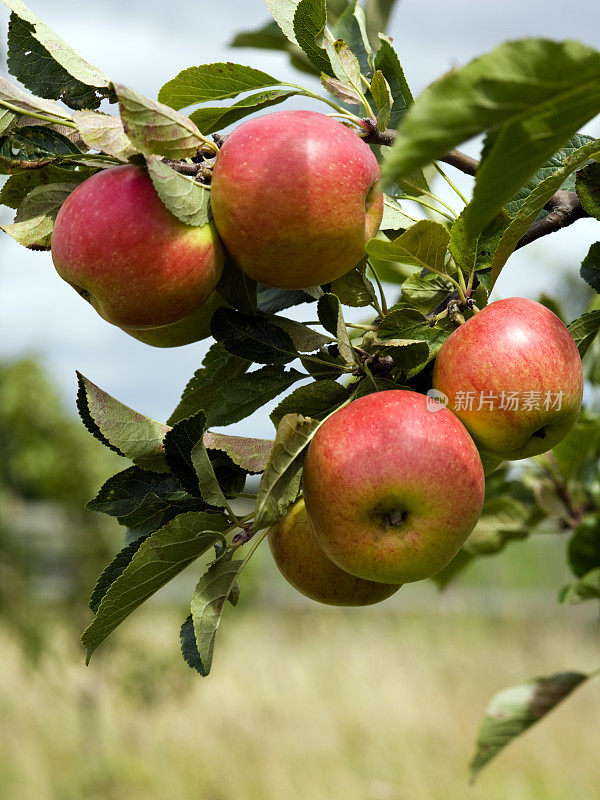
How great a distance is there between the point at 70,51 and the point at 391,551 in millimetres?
417

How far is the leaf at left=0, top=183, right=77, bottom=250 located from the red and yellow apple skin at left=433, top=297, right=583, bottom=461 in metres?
0.29

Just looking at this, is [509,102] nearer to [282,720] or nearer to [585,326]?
[585,326]

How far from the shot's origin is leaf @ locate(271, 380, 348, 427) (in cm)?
56

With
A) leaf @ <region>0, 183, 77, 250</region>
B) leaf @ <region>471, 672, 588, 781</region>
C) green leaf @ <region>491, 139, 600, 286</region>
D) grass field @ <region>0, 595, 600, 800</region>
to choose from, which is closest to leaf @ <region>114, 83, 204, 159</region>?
leaf @ <region>0, 183, 77, 250</region>

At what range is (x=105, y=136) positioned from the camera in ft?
1.65

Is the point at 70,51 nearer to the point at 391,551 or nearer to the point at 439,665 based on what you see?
the point at 391,551

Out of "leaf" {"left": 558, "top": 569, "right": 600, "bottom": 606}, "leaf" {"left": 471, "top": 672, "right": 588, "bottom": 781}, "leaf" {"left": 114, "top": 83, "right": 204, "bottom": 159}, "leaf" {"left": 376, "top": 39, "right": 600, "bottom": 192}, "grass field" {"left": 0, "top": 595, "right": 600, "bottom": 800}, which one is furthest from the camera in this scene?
"grass field" {"left": 0, "top": 595, "right": 600, "bottom": 800}

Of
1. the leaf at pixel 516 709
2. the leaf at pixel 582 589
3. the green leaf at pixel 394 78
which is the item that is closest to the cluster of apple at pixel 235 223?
the green leaf at pixel 394 78

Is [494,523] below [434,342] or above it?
below

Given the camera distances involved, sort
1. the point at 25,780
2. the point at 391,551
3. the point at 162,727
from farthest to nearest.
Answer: the point at 162,727 < the point at 25,780 < the point at 391,551

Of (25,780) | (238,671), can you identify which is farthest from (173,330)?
(238,671)

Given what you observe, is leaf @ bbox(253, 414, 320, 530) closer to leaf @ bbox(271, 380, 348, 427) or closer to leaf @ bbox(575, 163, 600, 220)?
leaf @ bbox(271, 380, 348, 427)

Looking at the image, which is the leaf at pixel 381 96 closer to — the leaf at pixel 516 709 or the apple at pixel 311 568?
the apple at pixel 311 568

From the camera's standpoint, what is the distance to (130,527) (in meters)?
0.56
